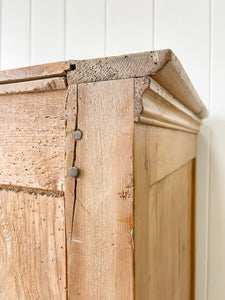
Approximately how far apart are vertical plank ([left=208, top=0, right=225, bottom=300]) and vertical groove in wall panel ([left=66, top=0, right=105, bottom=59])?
36 cm

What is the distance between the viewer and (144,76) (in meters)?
0.24

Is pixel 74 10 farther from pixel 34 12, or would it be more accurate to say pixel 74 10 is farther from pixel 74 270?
pixel 74 270

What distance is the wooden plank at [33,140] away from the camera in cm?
28

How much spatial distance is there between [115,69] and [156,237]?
8.9 inches

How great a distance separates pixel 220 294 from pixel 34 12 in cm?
115

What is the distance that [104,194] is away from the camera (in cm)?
25

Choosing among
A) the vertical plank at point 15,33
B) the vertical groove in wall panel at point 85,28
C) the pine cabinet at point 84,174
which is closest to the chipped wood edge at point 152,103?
the pine cabinet at point 84,174

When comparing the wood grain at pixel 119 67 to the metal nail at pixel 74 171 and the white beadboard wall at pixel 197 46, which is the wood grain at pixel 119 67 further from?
the white beadboard wall at pixel 197 46

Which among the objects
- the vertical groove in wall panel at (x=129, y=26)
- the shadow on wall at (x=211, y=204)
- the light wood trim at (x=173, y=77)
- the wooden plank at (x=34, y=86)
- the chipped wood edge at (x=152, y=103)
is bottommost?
the shadow on wall at (x=211, y=204)

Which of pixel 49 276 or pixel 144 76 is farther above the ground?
pixel 144 76

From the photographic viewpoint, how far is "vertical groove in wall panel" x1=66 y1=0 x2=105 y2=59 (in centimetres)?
87

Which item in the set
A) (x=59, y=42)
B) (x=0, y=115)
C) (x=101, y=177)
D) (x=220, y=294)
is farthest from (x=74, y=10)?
(x=220, y=294)

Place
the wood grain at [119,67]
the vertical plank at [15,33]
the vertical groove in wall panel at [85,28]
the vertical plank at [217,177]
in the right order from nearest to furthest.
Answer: the wood grain at [119,67]
the vertical plank at [217,177]
the vertical groove in wall panel at [85,28]
the vertical plank at [15,33]

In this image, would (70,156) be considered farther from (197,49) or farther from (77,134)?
(197,49)
